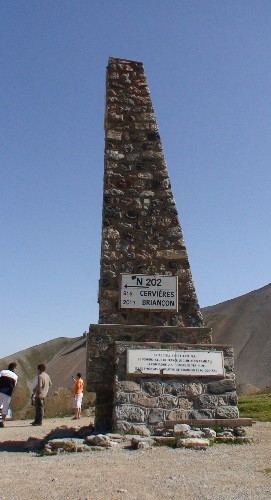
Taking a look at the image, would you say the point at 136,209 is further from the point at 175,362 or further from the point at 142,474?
the point at 142,474

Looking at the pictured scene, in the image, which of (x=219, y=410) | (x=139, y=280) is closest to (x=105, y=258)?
(x=139, y=280)

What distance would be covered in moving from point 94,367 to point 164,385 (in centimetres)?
123

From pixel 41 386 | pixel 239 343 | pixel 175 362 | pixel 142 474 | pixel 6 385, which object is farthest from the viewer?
pixel 239 343

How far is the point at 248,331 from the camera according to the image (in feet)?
137

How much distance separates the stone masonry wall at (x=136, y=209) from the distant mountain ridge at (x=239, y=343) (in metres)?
23.5

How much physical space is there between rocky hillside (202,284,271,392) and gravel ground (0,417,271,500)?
24.3 meters

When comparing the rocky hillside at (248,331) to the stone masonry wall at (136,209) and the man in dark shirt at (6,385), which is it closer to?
the man in dark shirt at (6,385)

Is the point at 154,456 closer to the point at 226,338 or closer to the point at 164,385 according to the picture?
the point at 164,385

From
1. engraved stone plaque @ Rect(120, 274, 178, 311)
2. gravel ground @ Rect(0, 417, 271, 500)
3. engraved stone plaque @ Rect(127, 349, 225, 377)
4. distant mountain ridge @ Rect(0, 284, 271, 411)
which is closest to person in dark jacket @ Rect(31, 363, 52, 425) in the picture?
engraved stone plaque @ Rect(120, 274, 178, 311)

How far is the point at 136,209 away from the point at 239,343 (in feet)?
109

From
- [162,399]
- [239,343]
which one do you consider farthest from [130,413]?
[239,343]

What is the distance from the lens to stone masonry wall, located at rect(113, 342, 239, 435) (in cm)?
696

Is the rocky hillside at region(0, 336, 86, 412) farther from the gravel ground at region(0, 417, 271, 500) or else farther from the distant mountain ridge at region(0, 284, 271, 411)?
the gravel ground at region(0, 417, 271, 500)

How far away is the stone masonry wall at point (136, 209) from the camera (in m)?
8.23
